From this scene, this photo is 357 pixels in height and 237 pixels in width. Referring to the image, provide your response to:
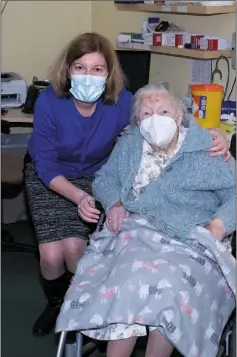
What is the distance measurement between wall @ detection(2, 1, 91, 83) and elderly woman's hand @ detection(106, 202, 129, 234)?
6.82ft

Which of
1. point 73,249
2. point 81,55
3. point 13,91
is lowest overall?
point 73,249

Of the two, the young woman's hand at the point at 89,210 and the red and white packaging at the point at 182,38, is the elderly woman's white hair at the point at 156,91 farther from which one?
the red and white packaging at the point at 182,38

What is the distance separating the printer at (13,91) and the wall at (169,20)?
0.69 meters

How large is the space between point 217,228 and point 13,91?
198 cm

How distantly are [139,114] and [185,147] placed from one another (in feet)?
0.67

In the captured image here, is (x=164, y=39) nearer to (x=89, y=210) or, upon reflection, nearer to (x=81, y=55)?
(x=81, y=55)

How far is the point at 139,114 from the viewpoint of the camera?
2277 millimetres

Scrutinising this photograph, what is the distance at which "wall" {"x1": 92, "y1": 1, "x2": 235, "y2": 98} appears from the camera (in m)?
3.34

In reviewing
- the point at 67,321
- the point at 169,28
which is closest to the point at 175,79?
the point at 169,28

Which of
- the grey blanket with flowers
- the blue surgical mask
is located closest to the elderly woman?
the grey blanket with flowers

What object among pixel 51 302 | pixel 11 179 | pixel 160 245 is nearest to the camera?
pixel 160 245

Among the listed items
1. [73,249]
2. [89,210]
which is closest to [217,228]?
[89,210]

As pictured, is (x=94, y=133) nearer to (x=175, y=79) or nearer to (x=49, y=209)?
(x=49, y=209)

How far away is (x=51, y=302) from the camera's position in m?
2.71
